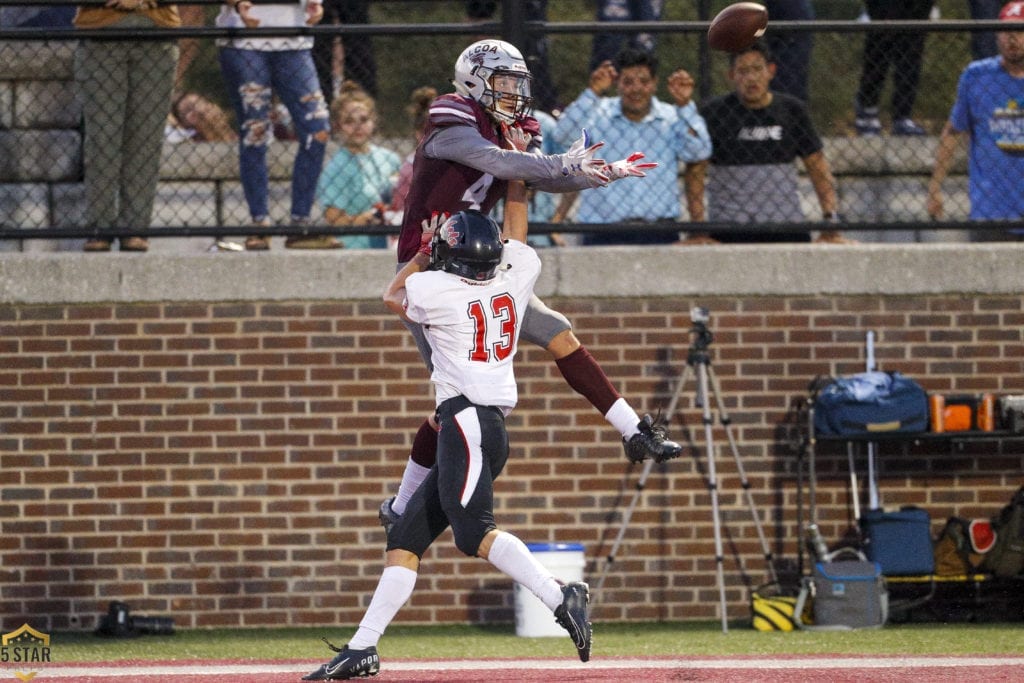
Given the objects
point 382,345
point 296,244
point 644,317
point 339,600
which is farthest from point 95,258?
point 644,317

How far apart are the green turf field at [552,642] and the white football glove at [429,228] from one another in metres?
2.36

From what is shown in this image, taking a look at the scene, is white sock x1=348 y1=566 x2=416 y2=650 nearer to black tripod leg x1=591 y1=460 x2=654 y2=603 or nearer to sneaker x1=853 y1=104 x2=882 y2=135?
black tripod leg x1=591 y1=460 x2=654 y2=603

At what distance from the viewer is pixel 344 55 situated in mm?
10555

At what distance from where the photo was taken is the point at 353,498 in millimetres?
9188

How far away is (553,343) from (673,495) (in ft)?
9.05

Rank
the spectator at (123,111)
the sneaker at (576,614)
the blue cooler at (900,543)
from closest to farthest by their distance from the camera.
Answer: the sneaker at (576,614) < the blue cooler at (900,543) < the spectator at (123,111)

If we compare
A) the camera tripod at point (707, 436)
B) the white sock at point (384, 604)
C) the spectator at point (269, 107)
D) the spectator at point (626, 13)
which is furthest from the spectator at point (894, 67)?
the white sock at point (384, 604)

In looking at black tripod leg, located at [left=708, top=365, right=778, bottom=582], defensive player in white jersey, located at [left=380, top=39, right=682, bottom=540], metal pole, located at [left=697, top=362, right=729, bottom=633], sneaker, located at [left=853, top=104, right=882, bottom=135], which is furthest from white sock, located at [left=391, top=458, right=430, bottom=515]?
sneaker, located at [left=853, top=104, right=882, bottom=135]

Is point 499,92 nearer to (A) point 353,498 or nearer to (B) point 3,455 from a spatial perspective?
(A) point 353,498

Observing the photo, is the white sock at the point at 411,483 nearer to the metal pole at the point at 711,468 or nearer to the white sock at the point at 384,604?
the white sock at the point at 384,604

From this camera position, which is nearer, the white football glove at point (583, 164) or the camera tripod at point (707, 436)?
the white football glove at point (583, 164)

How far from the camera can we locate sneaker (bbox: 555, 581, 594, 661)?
19.7ft

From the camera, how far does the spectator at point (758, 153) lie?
9.51m

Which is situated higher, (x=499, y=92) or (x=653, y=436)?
(x=499, y=92)
